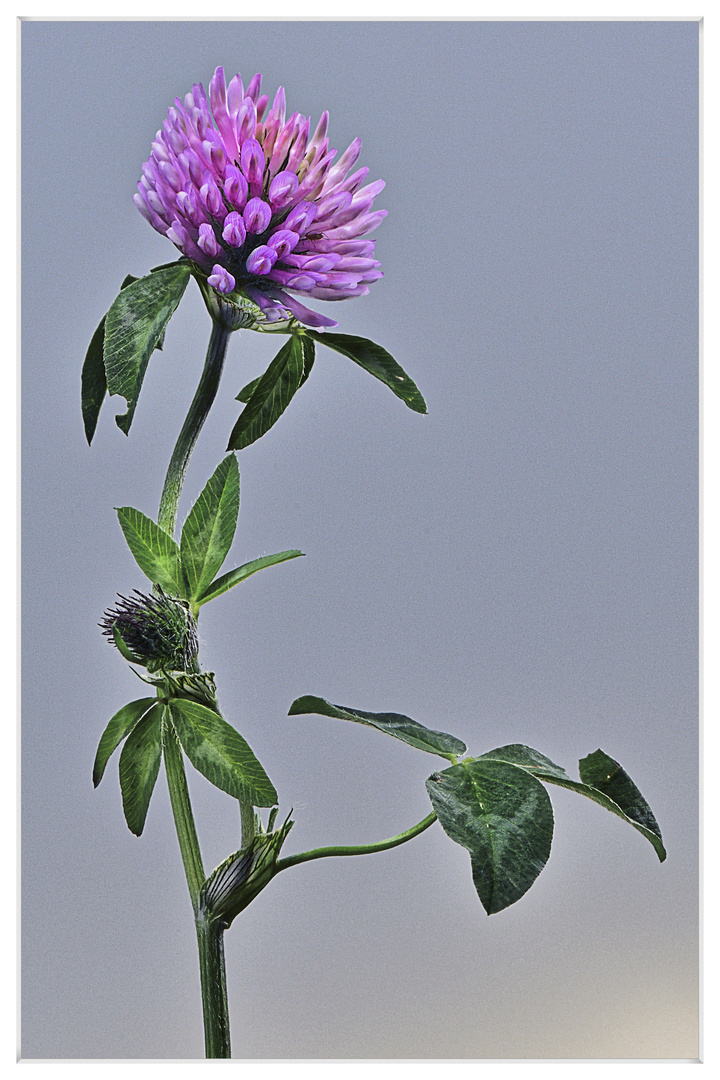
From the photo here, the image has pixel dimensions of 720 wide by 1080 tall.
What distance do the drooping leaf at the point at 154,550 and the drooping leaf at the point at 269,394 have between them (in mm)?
97

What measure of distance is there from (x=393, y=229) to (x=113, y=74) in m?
0.30

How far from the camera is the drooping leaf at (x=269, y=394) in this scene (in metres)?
0.81

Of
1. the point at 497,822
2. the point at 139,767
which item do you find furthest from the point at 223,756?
the point at 497,822

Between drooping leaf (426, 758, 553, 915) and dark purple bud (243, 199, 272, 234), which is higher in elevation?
dark purple bud (243, 199, 272, 234)

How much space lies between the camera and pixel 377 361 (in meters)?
0.82

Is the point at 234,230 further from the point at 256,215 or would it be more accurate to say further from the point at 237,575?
the point at 237,575

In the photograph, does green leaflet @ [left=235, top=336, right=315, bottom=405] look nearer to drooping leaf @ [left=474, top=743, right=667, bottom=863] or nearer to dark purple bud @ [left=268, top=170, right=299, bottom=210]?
dark purple bud @ [left=268, top=170, right=299, bottom=210]

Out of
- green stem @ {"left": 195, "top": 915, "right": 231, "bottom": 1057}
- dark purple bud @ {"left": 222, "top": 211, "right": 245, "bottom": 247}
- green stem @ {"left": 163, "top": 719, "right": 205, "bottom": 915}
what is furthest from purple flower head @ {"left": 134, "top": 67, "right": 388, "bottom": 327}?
green stem @ {"left": 195, "top": 915, "right": 231, "bottom": 1057}

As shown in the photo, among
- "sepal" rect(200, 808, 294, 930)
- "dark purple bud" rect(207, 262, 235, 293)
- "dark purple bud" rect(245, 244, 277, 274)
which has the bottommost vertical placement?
"sepal" rect(200, 808, 294, 930)

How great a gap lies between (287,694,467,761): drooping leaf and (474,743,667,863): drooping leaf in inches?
1.4

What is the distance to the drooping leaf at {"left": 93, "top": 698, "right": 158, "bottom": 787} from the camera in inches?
29.9

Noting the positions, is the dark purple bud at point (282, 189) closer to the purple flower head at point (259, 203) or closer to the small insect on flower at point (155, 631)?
the purple flower head at point (259, 203)

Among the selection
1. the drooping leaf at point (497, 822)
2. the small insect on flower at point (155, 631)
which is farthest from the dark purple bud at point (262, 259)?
the drooping leaf at point (497, 822)
